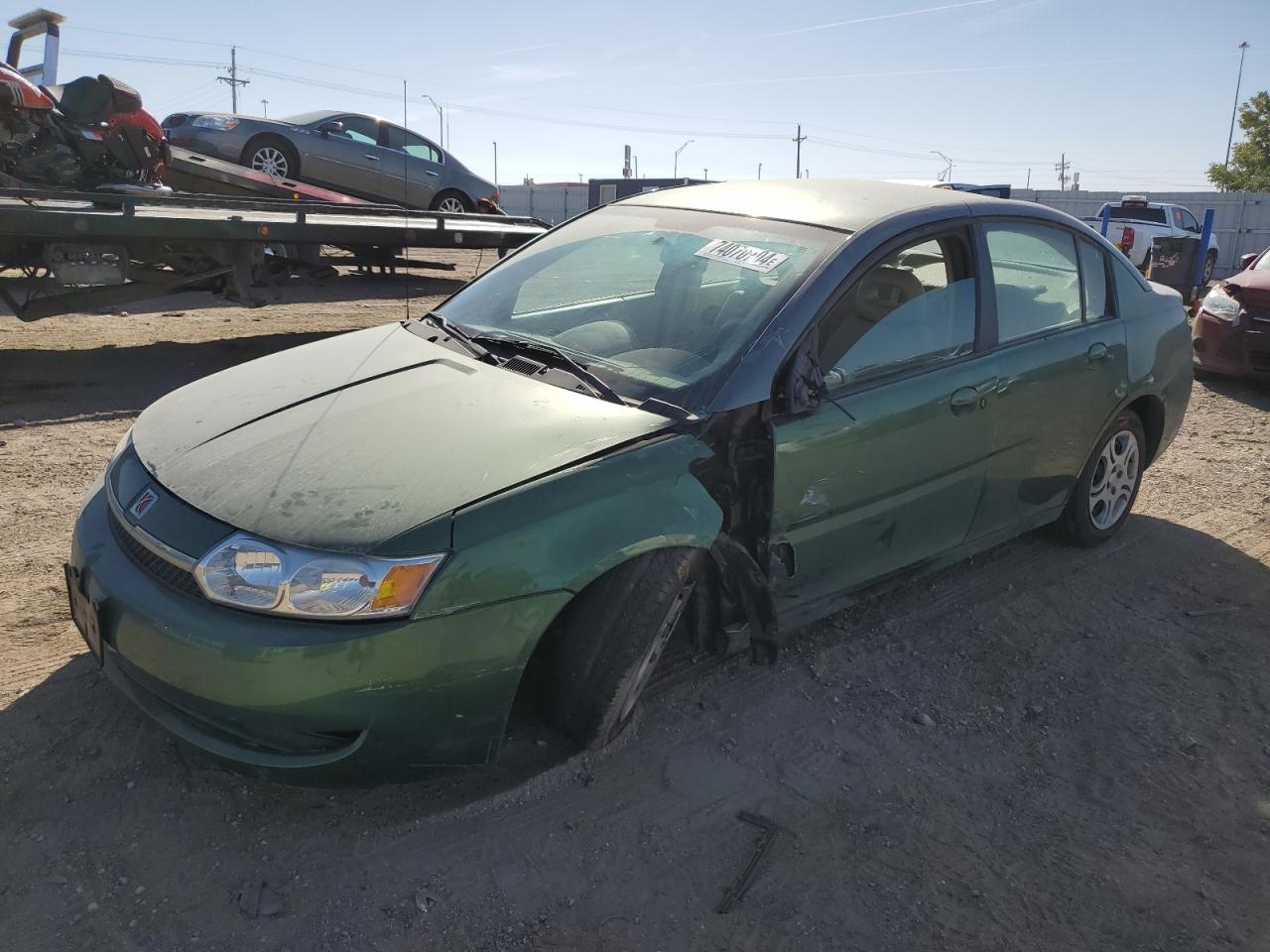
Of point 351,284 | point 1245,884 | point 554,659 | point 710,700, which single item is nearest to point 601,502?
point 554,659

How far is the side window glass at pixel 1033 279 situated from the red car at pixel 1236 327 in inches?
207

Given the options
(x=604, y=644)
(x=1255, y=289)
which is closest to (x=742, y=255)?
(x=604, y=644)

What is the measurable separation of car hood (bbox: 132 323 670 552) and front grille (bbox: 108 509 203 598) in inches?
6.4

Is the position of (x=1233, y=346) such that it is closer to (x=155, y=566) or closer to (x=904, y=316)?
(x=904, y=316)

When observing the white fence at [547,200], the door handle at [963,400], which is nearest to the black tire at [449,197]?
the door handle at [963,400]

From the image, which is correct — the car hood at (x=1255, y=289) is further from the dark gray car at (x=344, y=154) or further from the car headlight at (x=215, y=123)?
the car headlight at (x=215, y=123)

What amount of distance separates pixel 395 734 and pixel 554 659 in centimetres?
46

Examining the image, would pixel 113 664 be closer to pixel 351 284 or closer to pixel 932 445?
pixel 932 445

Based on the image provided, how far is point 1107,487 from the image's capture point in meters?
4.55

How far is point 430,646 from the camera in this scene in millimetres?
2271

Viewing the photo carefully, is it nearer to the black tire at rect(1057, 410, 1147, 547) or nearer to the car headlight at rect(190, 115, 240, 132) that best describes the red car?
the black tire at rect(1057, 410, 1147, 547)

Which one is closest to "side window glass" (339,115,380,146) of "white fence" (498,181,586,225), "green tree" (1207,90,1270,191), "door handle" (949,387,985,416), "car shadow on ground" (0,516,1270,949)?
"car shadow on ground" (0,516,1270,949)

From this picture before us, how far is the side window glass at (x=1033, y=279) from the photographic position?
12.2ft

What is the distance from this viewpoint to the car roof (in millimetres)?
3412
